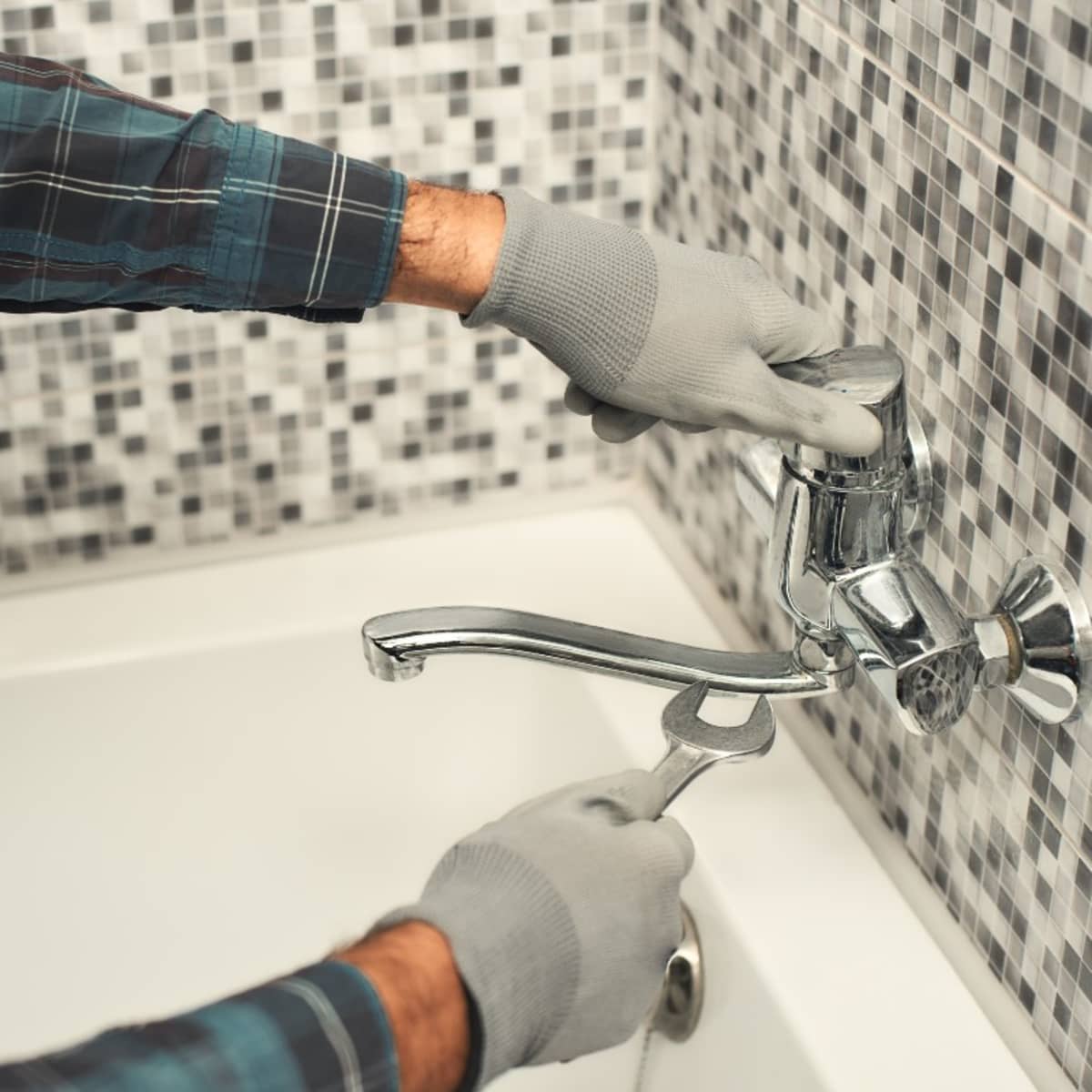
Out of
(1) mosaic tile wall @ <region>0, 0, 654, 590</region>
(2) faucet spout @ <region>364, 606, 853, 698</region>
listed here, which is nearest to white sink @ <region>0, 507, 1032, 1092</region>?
(1) mosaic tile wall @ <region>0, 0, 654, 590</region>

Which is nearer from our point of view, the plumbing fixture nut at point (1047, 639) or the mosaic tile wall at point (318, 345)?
the plumbing fixture nut at point (1047, 639)

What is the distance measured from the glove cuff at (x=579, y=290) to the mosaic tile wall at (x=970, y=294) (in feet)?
0.42

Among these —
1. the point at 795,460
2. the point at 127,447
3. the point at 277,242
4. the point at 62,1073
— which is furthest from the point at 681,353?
the point at 127,447

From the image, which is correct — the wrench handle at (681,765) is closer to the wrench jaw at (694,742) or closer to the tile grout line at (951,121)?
the wrench jaw at (694,742)

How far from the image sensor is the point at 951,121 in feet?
2.18

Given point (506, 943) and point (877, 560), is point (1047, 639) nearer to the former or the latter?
point (877, 560)

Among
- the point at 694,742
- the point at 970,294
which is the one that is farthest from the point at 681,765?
the point at 970,294

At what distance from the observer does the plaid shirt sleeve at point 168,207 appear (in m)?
0.68

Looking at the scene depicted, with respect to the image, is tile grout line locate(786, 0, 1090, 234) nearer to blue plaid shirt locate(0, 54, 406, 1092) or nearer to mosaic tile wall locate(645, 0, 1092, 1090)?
mosaic tile wall locate(645, 0, 1092, 1090)

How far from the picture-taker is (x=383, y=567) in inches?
39.9

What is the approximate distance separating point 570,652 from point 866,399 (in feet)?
0.50

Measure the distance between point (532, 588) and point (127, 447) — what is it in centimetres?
25

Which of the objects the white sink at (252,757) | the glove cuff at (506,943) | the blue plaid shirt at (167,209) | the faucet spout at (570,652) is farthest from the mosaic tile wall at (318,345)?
the glove cuff at (506,943)

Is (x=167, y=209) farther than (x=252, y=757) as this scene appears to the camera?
No
